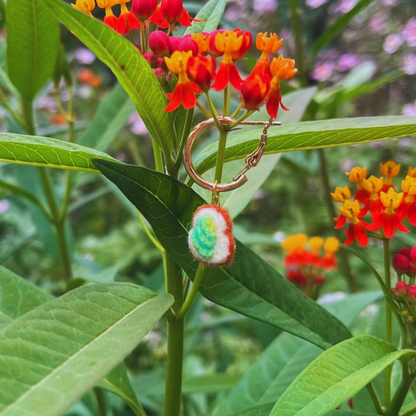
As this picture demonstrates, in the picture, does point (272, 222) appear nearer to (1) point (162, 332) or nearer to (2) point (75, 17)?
(1) point (162, 332)

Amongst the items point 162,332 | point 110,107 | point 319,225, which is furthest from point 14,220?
point 319,225

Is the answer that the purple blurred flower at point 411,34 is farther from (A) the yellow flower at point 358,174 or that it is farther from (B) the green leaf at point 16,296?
(B) the green leaf at point 16,296

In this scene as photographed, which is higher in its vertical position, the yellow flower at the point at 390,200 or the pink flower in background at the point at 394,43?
the pink flower in background at the point at 394,43

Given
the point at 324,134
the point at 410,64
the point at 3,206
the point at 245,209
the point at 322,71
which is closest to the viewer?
the point at 324,134

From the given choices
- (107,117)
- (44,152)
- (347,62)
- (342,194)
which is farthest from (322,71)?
(44,152)

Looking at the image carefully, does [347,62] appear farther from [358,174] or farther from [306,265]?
[358,174]

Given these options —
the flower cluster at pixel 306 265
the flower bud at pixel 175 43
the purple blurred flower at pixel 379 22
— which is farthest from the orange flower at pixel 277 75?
the purple blurred flower at pixel 379 22
